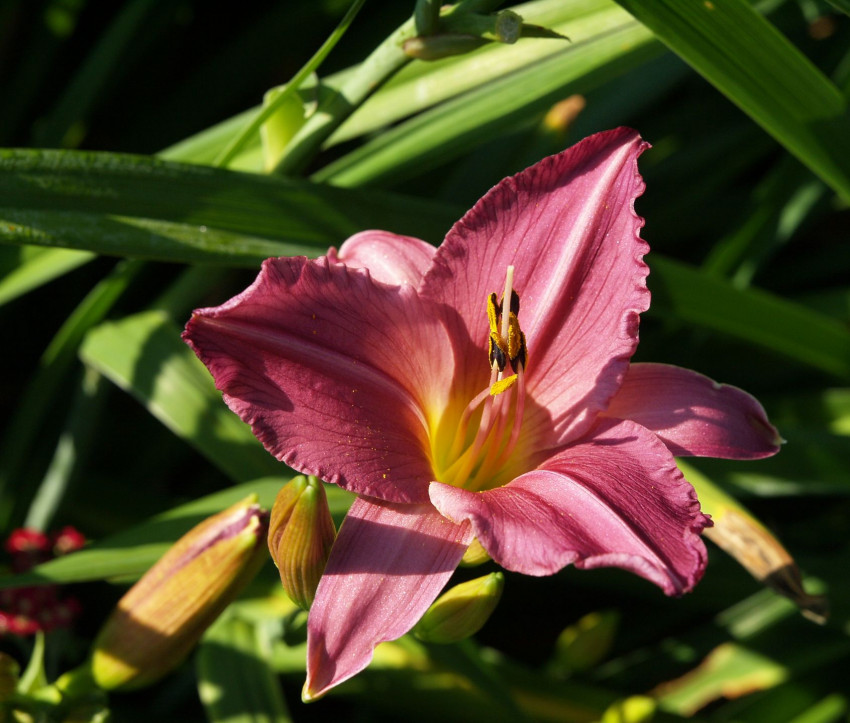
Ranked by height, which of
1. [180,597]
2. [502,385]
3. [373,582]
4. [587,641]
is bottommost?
[587,641]

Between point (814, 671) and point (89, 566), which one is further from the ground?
point (89, 566)

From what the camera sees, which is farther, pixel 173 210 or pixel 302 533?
pixel 173 210

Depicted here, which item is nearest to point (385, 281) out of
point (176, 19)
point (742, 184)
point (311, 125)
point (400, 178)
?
point (311, 125)

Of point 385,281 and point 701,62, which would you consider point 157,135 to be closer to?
point 385,281

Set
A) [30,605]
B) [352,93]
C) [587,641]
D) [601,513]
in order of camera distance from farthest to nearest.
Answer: [587,641] < [30,605] < [352,93] < [601,513]

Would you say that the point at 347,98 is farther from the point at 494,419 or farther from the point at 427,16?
the point at 494,419

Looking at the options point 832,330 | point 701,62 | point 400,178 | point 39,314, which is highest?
point 701,62

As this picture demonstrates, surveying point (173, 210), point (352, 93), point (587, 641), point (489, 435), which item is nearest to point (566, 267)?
point (489, 435)
